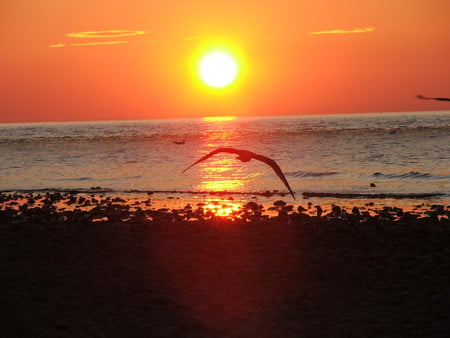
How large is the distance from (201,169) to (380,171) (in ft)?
41.3

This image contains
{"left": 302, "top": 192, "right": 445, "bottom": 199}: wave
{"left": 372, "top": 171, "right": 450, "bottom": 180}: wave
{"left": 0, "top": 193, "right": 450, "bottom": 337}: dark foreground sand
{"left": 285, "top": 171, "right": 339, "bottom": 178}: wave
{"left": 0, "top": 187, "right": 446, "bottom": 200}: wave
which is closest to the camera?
{"left": 0, "top": 193, "right": 450, "bottom": 337}: dark foreground sand

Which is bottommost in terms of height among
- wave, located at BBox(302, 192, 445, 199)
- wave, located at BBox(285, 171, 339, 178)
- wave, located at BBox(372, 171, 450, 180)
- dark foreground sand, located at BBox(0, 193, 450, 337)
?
dark foreground sand, located at BBox(0, 193, 450, 337)

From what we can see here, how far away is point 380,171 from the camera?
4269cm

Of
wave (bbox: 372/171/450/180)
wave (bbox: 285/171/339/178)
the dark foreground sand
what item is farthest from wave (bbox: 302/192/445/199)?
wave (bbox: 285/171/339/178)

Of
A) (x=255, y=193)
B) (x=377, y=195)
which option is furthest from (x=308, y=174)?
(x=377, y=195)

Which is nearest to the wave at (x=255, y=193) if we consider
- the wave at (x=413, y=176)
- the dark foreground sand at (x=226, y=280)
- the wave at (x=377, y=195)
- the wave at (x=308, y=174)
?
the wave at (x=377, y=195)

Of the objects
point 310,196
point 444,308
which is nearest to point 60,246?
point 444,308

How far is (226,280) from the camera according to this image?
1241cm

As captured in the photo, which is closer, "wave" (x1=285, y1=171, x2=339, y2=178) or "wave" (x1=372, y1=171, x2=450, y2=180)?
"wave" (x1=372, y1=171, x2=450, y2=180)

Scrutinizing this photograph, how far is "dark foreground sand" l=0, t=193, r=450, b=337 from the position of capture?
400 inches

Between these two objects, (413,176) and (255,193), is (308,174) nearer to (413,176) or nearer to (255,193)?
(413,176)

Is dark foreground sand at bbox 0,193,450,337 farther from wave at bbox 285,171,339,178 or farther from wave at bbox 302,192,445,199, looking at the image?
wave at bbox 285,171,339,178

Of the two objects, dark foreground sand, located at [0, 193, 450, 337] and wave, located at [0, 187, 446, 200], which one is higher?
wave, located at [0, 187, 446, 200]

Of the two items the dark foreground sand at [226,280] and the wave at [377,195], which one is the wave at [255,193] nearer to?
the wave at [377,195]
